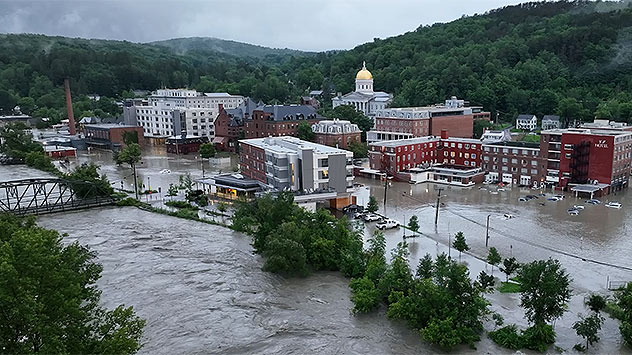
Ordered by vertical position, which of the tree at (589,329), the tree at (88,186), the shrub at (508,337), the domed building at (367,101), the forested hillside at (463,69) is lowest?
the shrub at (508,337)

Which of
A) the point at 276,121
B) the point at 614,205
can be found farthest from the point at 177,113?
the point at 614,205

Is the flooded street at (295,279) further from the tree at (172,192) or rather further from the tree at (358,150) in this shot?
the tree at (358,150)

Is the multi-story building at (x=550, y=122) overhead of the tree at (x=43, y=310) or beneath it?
overhead

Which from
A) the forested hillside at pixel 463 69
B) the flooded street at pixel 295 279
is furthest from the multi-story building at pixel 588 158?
the forested hillside at pixel 463 69

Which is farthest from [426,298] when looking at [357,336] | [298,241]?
[298,241]

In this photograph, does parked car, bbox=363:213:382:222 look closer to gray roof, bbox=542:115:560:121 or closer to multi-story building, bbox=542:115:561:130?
multi-story building, bbox=542:115:561:130

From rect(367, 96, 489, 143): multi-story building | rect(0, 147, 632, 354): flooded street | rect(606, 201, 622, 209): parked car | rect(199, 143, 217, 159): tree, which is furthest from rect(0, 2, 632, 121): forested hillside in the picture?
rect(0, 147, 632, 354): flooded street

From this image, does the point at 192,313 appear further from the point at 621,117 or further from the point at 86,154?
the point at 621,117

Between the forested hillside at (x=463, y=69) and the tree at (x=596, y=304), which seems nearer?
the tree at (x=596, y=304)
